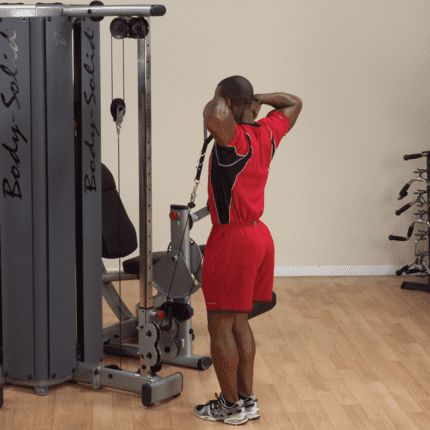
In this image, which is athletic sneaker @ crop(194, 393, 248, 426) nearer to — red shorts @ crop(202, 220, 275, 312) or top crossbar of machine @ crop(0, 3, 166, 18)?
red shorts @ crop(202, 220, 275, 312)

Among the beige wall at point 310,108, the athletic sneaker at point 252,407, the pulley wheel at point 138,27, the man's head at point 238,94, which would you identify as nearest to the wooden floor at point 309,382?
the athletic sneaker at point 252,407

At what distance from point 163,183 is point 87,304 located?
2.26 m

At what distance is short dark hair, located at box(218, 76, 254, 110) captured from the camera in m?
2.61

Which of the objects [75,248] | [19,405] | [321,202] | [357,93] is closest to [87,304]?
[75,248]

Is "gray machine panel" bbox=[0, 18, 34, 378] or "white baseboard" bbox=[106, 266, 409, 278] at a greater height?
"gray machine panel" bbox=[0, 18, 34, 378]

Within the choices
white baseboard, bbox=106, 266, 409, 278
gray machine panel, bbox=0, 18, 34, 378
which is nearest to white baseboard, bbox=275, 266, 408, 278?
white baseboard, bbox=106, 266, 409, 278

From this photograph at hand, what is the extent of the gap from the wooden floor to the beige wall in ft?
3.05

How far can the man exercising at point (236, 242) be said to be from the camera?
103 inches

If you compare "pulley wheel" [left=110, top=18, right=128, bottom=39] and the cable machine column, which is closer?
"pulley wheel" [left=110, top=18, right=128, bottom=39]

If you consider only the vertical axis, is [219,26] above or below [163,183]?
above

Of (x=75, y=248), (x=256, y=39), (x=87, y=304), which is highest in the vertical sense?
(x=256, y=39)

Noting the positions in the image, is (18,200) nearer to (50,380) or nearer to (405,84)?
(50,380)

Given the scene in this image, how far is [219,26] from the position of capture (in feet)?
17.1

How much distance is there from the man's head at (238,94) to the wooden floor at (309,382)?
122cm
